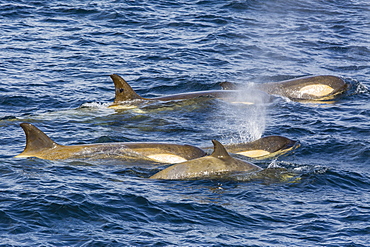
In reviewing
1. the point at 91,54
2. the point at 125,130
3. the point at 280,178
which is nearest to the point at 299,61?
the point at 91,54

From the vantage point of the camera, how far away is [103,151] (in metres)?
14.6

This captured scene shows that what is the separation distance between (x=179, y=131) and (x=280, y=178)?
5.21 m

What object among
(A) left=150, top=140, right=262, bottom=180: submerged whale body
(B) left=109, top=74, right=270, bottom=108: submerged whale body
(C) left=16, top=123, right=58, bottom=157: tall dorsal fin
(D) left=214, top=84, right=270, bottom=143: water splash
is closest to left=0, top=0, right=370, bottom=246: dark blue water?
(D) left=214, top=84, right=270, bottom=143: water splash

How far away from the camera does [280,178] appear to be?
1312 centimetres

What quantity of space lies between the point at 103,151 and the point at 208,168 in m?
3.08

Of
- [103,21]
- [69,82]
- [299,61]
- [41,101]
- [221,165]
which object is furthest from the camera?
[103,21]

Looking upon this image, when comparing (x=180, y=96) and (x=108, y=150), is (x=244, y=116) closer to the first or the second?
(x=180, y=96)

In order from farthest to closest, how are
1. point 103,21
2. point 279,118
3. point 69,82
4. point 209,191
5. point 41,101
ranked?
1. point 103,21
2. point 69,82
3. point 41,101
4. point 279,118
5. point 209,191

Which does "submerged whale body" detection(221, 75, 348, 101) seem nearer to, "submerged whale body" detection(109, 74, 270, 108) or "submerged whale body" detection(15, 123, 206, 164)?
"submerged whale body" detection(109, 74, 270, 108)

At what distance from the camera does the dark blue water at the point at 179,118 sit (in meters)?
10.8

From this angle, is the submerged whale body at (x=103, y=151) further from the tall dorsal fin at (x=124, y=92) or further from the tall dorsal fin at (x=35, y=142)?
the tall dorsal fin at (x=124, y=92)

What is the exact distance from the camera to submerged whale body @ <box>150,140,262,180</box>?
12992mm

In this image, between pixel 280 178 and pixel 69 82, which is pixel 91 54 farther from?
pixel 280 178

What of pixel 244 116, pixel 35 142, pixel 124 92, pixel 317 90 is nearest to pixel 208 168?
pixel 35 142
